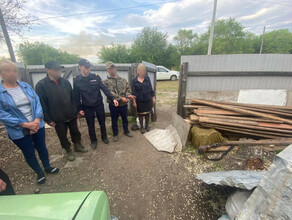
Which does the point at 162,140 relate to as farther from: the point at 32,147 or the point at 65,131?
the point at 32,147

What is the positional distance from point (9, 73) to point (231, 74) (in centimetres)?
449

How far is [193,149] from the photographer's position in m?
2.93

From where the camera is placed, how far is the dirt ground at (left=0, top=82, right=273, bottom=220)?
1777 mm

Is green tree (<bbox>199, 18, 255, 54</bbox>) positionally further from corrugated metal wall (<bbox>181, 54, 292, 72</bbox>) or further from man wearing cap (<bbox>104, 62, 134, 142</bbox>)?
man wearing cap (<bbox>104, 62, 134, 142</bbox>)

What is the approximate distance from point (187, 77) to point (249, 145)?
216 cm

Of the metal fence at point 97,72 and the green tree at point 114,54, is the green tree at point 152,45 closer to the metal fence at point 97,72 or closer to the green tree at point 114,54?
the green tree at point 114,54

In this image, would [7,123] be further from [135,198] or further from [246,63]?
[246,63]

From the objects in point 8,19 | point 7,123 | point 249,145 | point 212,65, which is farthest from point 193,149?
point 8,19

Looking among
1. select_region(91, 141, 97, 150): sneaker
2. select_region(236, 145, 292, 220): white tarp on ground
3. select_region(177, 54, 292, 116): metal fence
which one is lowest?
select_region(91, 141, 97, 150): sneaker

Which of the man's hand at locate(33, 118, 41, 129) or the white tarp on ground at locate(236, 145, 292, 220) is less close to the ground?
the man's hand at locate(33, 118, 41, 129)

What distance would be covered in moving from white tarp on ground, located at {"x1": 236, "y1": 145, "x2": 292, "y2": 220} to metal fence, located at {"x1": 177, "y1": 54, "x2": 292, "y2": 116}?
9.45ft

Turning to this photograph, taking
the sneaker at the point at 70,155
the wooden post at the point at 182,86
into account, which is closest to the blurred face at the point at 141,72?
the wooden post at the point at 182,86

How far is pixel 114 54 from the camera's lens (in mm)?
20781

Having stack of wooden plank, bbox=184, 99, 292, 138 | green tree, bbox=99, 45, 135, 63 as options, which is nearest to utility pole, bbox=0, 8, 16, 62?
stack of wooden plank, bbox=184, 99, 292, 138
